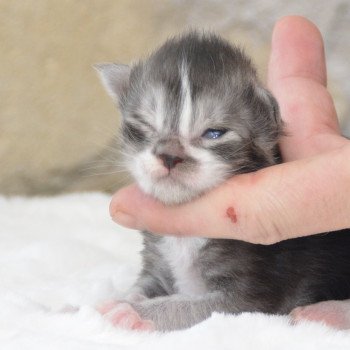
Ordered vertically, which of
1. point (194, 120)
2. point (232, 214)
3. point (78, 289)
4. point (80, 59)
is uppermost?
point (194, 120)

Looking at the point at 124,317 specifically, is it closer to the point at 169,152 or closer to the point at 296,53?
the point at 169,152

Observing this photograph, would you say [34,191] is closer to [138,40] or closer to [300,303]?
[138,40]

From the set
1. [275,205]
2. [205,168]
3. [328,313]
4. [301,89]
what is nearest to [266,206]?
[275,205]

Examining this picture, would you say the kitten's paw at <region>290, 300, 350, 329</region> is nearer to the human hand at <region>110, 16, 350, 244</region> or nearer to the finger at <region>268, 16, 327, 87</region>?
the human hand at <region>110, 16, 350, 244</region>

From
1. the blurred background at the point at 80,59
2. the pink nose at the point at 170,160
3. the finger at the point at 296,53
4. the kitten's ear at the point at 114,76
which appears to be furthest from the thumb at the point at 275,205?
the blurred background at the point at 80,59

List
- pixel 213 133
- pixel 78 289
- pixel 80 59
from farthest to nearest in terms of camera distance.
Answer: pixel 80 59, pixel 78 289, pixel 213 133

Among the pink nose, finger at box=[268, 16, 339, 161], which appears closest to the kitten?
the pink nose

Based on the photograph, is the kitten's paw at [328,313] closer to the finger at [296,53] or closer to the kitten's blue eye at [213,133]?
the kitten's blue eye at [213,133]
